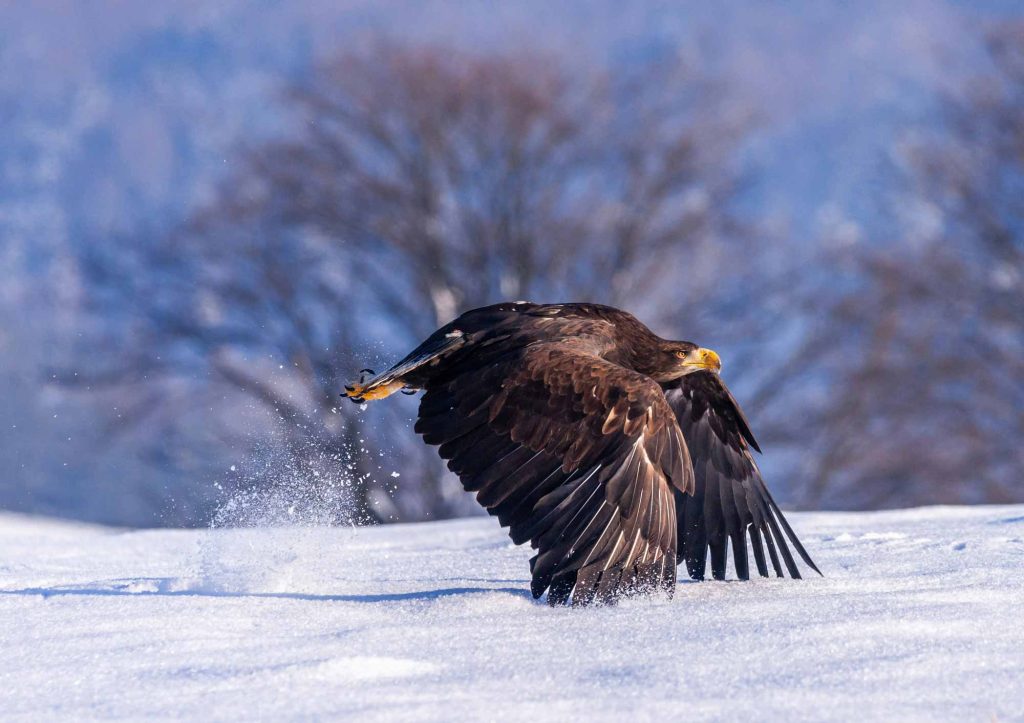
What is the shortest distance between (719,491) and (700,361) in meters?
0.46

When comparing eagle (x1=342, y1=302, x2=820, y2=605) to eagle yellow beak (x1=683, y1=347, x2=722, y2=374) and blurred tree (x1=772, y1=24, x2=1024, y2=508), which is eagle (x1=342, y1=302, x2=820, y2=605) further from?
blurred tree (x1=772, y1=24, x2=1024, y2=508)

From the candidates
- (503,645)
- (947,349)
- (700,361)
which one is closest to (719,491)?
(700,361)

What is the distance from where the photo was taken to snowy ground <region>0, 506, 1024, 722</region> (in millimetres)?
2461

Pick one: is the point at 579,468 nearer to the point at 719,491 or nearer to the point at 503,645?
the point at 503,645

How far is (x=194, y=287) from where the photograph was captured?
16.4m

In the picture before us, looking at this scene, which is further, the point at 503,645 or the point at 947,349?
the point at 947,349

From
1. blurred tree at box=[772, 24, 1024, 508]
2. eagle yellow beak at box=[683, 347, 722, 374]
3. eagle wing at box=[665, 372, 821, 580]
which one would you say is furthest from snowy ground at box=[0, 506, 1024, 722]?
blurred tree at box=[772, 24, 1024, 508]

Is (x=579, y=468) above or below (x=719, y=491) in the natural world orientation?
below

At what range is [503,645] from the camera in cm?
301

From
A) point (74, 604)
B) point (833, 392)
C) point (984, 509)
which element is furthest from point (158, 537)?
point (833, 392)

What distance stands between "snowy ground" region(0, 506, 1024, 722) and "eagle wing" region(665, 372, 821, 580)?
0.90ft

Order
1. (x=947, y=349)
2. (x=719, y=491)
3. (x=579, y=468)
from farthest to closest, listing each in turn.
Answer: (x=947, y=349) → (x=719, y=491) → (x=579, y=468)

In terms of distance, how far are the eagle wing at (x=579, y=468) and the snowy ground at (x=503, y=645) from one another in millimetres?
148

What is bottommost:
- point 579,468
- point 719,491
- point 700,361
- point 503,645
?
point 503,645
